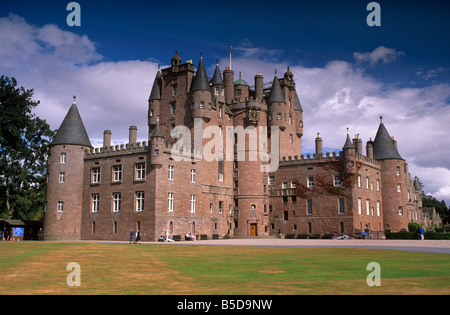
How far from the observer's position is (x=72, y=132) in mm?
56906

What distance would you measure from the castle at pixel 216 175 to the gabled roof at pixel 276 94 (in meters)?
0.23

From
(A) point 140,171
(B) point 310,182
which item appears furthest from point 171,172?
(B) point 310,182

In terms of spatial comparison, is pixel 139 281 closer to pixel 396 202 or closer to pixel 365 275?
pixel 365 275

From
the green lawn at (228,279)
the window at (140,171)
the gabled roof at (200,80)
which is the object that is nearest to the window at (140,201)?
the window at (140,171)

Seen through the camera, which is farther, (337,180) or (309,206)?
(309,206)

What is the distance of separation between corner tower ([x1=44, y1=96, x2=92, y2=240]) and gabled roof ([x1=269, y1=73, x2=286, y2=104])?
2790cm

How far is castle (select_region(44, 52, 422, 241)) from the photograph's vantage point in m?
52.5

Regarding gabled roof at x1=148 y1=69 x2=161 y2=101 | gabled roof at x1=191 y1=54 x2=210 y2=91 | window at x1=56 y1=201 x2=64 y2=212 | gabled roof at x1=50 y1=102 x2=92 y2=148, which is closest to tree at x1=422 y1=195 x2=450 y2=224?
gabled roof at x1=191 y1=54 x2=210 y2=91

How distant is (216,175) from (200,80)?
13.1 metres

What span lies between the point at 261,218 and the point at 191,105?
18.8 m

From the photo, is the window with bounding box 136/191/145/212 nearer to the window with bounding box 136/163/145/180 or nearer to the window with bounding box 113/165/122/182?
the window with bounding box 136/163/145/180

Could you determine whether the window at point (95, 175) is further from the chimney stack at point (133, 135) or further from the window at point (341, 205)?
the window at point (341, 205)

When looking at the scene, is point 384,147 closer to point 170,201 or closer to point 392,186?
point 392,186
